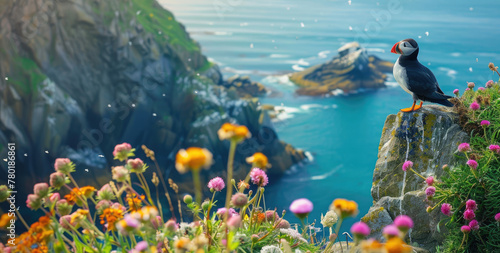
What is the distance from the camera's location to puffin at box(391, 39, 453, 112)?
3234 mm

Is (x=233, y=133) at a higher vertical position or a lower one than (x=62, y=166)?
higher

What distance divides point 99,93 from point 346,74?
33.9 meters

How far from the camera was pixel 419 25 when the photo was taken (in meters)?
66.1

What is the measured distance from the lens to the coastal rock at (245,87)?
46144 mm

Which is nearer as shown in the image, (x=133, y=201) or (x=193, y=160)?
(x=193, y=160)

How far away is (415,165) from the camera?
3434 millimetres

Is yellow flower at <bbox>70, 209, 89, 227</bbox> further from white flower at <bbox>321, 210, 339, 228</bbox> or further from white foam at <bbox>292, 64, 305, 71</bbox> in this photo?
white foam at <bbox>292, 64, 305, 71</bbox>

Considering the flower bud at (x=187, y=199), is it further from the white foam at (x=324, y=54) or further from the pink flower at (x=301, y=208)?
the white foam at (x=324, y=54)

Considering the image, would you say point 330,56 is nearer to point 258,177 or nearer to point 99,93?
point 99,93

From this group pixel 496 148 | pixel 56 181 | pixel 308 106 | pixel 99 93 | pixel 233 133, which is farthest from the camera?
pixel 308 106

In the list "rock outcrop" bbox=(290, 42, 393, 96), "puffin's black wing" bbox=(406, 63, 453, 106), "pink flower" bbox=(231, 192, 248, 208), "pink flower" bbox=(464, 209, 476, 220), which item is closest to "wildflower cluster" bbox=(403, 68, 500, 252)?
"pink flower" bbox=(464, 209, 476, 220)

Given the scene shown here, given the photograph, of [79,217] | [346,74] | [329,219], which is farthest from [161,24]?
[79,217]

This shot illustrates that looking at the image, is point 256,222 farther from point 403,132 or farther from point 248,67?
point 248,67

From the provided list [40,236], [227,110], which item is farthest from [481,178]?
[227,110]
